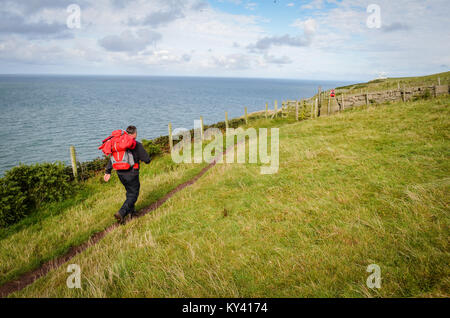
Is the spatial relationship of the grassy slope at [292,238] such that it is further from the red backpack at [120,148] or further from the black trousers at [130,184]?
the red backpack at [120,148]

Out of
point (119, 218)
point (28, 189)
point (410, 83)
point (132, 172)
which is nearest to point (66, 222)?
point (119, 218)

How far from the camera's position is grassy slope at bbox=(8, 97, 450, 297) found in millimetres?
4023

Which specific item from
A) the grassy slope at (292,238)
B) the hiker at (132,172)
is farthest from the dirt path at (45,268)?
the hiker at (132,172)

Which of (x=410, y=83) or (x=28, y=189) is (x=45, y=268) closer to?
(x=28, y=189)

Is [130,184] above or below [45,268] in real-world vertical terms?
above

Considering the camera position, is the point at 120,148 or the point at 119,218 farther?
the point at 119,218

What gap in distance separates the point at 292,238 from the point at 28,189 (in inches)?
393

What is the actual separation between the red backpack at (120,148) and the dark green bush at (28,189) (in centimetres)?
472

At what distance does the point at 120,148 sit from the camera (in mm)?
A: 6277

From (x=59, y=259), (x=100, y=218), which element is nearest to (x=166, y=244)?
(x=59, y=259)

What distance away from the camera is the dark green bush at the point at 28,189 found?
8266 millimetres

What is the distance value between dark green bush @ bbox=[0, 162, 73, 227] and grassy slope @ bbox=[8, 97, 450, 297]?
184 inches

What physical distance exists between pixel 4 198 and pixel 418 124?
1922 centimetres

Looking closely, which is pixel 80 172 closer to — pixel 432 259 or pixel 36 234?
pixel 36 234
